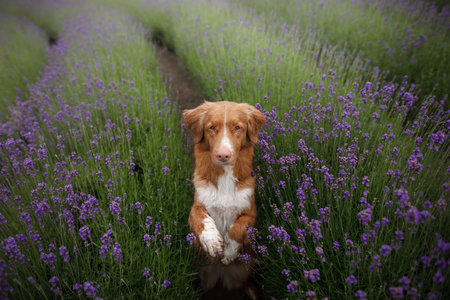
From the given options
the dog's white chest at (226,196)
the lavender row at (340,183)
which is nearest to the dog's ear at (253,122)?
the lavender row at (340,183)

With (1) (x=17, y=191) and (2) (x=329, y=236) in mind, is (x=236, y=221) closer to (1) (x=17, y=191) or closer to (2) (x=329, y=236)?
(2) (x=329, y=236)

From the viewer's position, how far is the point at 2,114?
4715 mm

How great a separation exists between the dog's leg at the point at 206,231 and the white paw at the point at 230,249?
11cm

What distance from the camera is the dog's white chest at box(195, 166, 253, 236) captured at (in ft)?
7.80

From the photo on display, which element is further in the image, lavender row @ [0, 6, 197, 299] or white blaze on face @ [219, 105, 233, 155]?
white blaze on face @ [219, 105, 233, 155]

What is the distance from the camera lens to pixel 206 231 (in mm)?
2215

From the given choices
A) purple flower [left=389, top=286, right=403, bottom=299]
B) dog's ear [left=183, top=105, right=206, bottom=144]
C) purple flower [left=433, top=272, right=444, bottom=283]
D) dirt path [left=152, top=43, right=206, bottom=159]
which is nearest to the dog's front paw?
dog's ear [left=183, top=105, right=206, bottom=144]

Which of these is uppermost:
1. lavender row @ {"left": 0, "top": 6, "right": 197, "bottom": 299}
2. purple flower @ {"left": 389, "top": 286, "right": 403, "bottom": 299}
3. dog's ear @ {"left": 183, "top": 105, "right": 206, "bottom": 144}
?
purple flower @ {"left": 389, "top": 286, "right": 403, "bottom": 299}

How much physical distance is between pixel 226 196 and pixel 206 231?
372 millimetres

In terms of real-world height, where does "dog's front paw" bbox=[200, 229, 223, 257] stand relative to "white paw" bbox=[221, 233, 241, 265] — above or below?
above

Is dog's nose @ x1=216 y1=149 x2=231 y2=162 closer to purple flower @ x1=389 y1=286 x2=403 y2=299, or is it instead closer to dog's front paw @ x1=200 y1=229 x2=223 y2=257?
dog's front paw @ x1=200 y1=229 x2=223 y2=257

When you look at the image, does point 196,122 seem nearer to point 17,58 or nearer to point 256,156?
point 256,156

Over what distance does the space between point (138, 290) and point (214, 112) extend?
1668mm

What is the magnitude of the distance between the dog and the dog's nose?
0.06 metres
